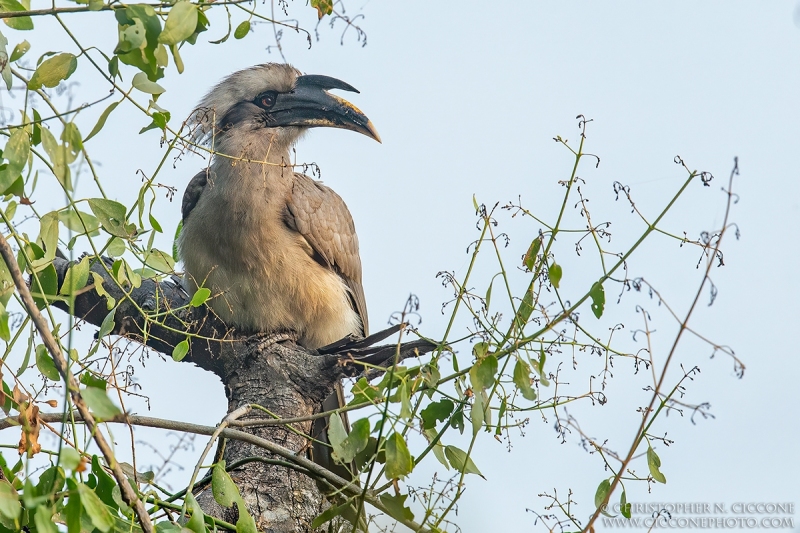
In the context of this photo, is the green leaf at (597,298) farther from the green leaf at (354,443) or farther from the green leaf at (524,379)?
the green leaf at (354,443)

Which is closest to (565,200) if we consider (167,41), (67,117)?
(167,41)

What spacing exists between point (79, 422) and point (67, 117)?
25.9 inches

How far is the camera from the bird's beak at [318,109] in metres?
4.45

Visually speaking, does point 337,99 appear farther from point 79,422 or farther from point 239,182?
point 79,422

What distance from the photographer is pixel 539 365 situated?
1.88 metres

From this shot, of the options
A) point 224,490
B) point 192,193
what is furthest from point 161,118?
point 192,193

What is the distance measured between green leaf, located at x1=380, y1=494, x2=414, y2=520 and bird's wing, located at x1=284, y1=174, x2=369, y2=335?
2342 millimetres

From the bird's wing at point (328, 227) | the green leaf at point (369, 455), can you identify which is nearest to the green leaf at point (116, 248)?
the green leaf at point (369, 455)

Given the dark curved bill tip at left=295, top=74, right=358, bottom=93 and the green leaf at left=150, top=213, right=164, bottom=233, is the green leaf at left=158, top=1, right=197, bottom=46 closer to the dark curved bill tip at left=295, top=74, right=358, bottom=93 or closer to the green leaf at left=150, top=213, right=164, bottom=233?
the green leaf at left=150, top=213, right=164, bottom=233

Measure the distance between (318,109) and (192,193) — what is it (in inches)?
29.2

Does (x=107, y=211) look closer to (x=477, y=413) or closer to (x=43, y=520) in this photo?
(x=43, y=520)

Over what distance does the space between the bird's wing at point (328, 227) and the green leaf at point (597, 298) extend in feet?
8.27

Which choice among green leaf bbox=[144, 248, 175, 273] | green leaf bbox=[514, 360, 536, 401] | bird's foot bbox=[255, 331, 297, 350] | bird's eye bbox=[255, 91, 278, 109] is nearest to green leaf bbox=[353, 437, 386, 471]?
green leaf bbox=[514, 360, 536, 401]

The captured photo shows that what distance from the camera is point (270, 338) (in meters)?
3.91
